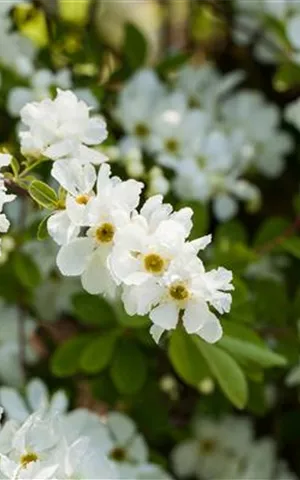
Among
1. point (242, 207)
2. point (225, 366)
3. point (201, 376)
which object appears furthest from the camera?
point (242, 207)

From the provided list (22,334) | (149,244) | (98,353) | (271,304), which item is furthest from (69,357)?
(149,244)

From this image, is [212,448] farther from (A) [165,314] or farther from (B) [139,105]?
(A) [165,314]

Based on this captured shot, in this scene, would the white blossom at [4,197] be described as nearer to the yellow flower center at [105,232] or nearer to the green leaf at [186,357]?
the yellow flower center at [105,232]

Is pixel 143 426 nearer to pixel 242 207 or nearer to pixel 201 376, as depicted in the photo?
pixel 201 376

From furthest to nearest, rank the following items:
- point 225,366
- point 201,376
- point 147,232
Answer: point 201,376, point 225,366, point 147,232

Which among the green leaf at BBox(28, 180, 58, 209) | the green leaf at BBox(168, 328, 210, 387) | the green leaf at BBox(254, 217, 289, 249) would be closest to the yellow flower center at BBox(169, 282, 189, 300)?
the green leaf at BBox(28, 180, 58, 209)

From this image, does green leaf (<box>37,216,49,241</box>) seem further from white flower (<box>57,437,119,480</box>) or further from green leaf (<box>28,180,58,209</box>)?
white flower (<box>57,437,119,480</box>)

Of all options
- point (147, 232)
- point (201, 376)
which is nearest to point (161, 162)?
point (201, 376)
